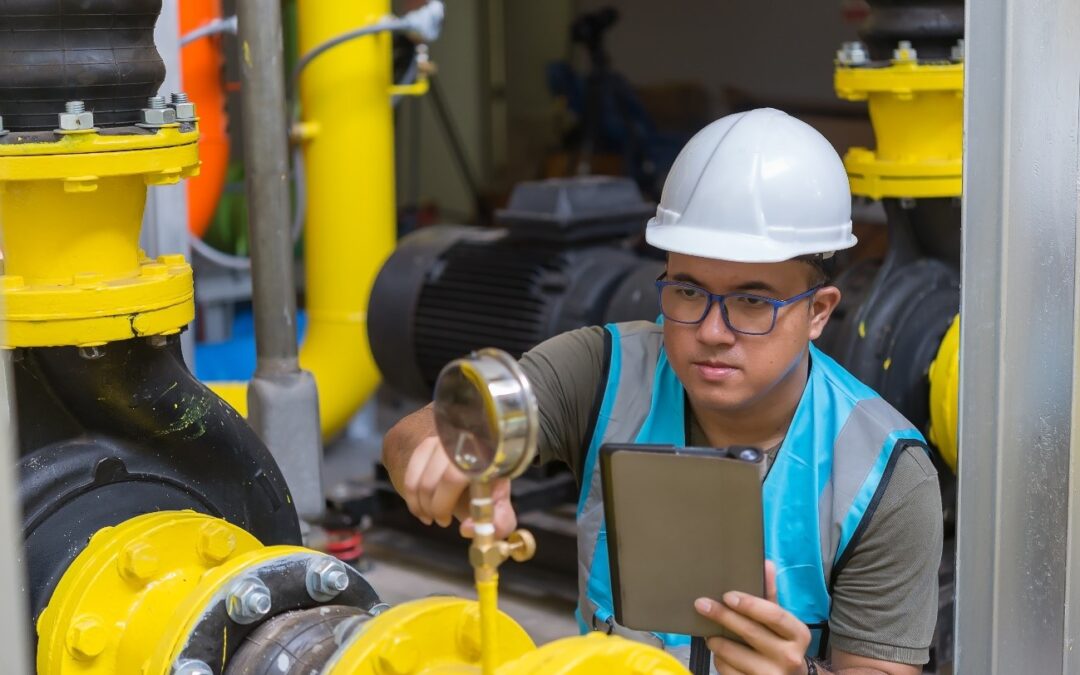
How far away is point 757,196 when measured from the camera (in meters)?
1.48

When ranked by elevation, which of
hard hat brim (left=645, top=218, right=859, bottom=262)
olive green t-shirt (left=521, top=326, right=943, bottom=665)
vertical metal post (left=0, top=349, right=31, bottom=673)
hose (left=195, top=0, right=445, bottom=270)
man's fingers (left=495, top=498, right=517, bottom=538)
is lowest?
olive green t-shirt (left=521, top=326, right=943, bottom=665)

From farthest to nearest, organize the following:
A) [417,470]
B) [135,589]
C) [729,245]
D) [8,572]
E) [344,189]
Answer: [344,189] → [729,245] → [135,589] → [417,470] → [8,572]

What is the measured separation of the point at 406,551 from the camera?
3.19 metres

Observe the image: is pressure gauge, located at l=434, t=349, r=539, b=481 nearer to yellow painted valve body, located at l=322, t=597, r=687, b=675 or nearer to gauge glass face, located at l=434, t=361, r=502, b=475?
gauge glass face, located at l=434, t=361, r=502, b=475

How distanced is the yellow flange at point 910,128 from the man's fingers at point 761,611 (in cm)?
129

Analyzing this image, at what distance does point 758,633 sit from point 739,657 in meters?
0.04

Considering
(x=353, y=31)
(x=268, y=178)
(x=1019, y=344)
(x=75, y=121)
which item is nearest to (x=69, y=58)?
(x=75, y=121)

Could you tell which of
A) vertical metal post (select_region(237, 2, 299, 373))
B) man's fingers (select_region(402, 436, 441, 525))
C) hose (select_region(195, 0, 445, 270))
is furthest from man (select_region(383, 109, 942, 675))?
hose (select_region(195, 0, 445, 270))

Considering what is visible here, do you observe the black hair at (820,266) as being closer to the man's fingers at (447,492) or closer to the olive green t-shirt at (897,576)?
the olive green t-shirt at (897,576)

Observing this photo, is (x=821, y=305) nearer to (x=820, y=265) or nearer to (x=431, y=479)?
(x=820, y=265)

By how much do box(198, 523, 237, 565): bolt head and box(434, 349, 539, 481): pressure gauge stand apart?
48 centimetres

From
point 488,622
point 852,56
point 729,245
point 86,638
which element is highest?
point 852,56

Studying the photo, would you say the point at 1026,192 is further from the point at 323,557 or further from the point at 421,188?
the point at 421,188

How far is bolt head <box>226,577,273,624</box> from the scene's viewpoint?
128 centimetres
